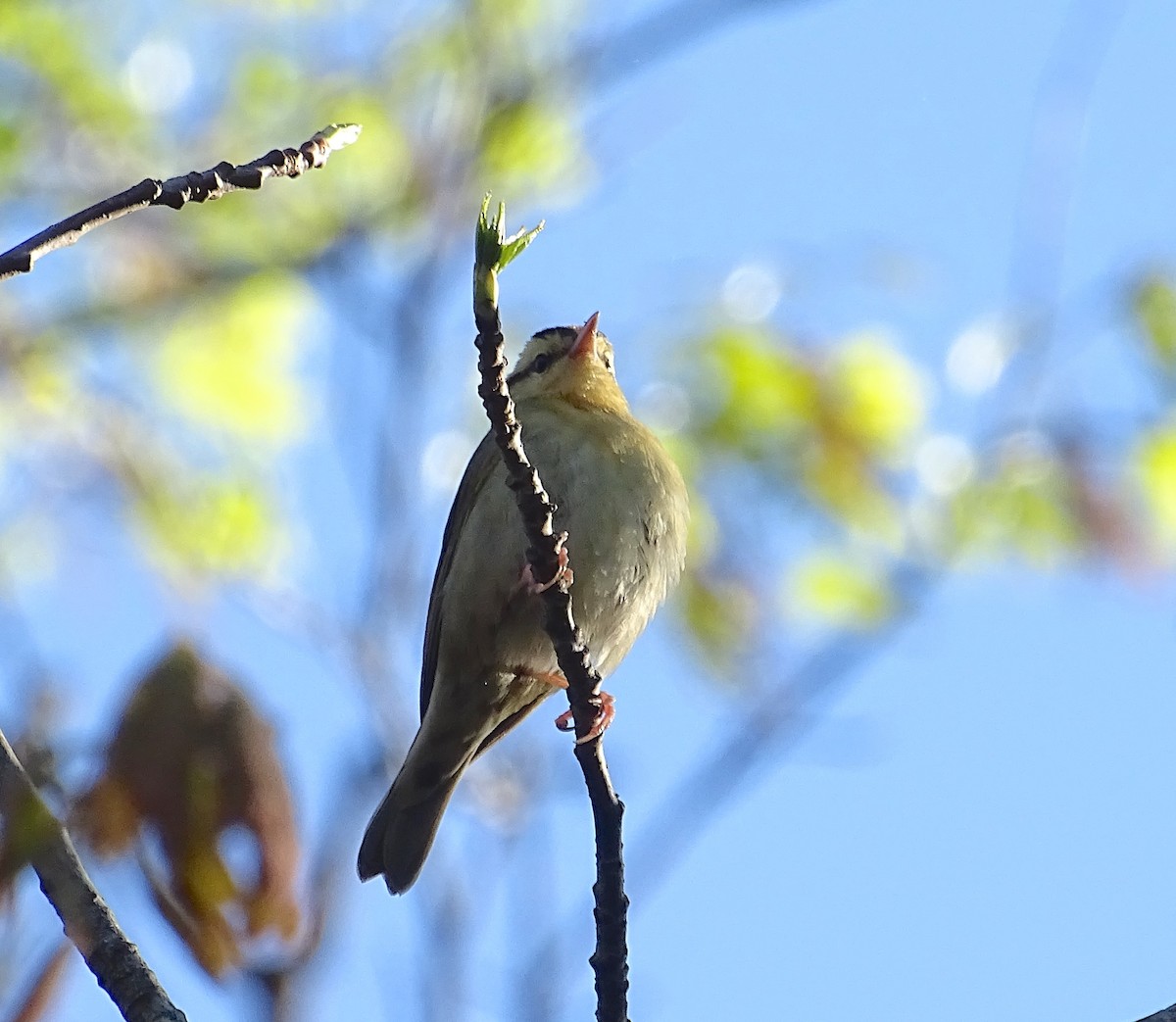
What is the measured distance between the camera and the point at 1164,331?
6301 millimetres

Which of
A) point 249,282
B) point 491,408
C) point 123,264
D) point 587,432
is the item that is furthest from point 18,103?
point 491,408

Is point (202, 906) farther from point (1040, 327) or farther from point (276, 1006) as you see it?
→ point (1040, 327)

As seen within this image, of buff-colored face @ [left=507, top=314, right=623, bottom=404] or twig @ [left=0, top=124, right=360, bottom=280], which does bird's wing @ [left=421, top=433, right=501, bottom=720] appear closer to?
buff-colored face @ [left=507, top=314, right=623, bottom=404]

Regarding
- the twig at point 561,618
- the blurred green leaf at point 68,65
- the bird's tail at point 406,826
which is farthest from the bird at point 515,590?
the blurred green leaf at point 68,65

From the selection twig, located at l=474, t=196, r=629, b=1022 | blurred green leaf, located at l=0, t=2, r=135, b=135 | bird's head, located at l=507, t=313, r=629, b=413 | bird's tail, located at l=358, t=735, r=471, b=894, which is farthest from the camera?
blurred green leaf, located at l=0, t=2, r=135, b=135

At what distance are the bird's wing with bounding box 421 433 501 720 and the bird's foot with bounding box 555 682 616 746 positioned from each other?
0.82 meters

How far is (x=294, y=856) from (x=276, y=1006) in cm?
32

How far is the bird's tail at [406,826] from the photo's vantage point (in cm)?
550

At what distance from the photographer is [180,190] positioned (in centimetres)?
279

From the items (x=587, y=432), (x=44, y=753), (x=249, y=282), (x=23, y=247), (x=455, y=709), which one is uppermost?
(x=249, y=282)

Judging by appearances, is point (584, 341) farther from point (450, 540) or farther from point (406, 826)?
point (406, 826)

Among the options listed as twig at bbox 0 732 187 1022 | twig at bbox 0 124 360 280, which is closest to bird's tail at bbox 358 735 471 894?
twig at bbox 0 732 187 1022

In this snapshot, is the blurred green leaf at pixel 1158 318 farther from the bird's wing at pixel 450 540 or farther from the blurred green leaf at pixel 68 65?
the blurred green leaf at pixel 68 65

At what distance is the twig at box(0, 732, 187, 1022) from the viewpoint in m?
2.53
